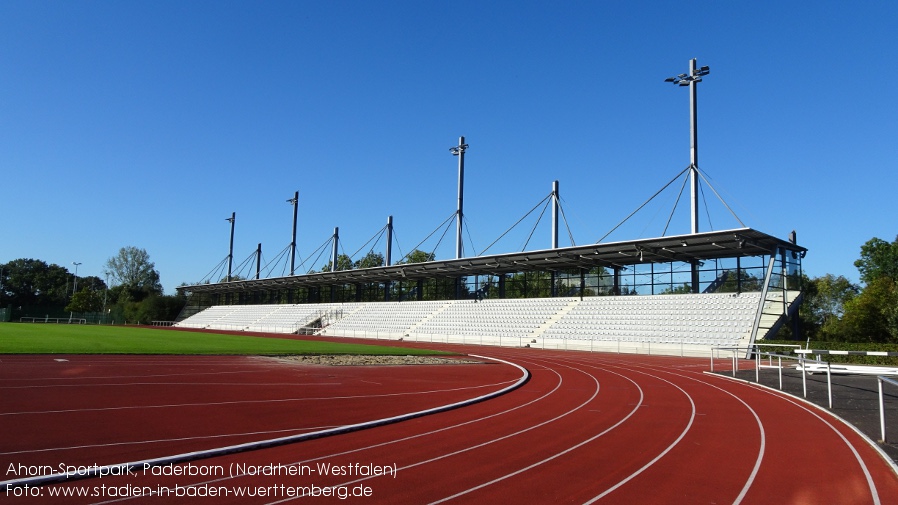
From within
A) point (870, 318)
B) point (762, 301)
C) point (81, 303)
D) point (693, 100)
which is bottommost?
point (81, 303)

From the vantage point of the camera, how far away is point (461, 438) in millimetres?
9180

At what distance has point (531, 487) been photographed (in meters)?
6.74

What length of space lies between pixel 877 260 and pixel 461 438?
72.3m

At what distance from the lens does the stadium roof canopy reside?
1395 inches

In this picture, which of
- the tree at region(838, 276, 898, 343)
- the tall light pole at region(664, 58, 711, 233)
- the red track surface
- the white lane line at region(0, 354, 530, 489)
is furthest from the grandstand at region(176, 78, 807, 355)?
the white lane line at region(0, 354, 530, 489)

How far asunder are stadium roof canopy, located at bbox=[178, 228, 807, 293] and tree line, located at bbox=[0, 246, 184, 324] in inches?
1407

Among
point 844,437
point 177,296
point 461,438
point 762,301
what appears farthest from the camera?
point 177,296

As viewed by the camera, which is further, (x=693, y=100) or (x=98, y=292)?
(x=98, y=292)

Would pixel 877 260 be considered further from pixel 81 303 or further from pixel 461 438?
pixel 81 303

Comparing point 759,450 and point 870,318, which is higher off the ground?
point 870,318

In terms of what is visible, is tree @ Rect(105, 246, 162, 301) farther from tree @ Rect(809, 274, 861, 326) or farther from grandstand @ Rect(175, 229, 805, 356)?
tree @ Rect(809, 274, 861, 326)

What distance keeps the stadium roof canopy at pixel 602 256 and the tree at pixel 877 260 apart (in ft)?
111

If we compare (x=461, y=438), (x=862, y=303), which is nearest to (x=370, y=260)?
(x=862, y=303)

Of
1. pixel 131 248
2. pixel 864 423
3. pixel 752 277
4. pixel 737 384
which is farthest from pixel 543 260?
pixel 131 248
